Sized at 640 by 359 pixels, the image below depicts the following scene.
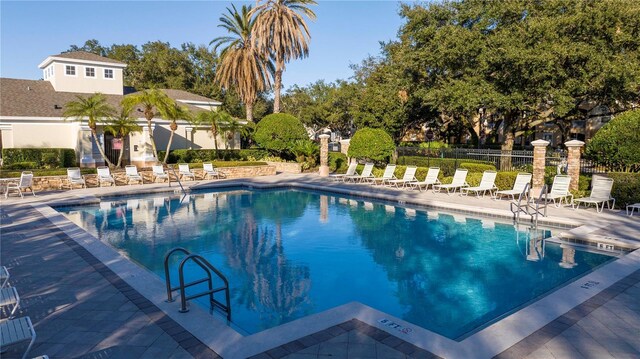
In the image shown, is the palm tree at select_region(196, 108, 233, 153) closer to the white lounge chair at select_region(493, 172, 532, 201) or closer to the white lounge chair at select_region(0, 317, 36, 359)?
the white lounge chair at select_region(493, 172, 532, 201)

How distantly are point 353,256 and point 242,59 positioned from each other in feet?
93.4

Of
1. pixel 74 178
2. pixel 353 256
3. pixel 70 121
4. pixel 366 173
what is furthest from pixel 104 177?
pixel 353 256

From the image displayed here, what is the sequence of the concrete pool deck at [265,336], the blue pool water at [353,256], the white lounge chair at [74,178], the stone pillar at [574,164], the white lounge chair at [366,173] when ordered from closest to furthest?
the concrete pool deck at [265,336] < the blue pool water at [353,256] < the stone pillar at [574,164] < the white lounge chair at [74,178] < the white lounge chair at [366,173]

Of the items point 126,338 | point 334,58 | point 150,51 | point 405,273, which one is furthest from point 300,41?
point 126,338

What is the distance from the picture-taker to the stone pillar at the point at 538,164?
16188mm

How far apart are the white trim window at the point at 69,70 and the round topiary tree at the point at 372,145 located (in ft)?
66.6

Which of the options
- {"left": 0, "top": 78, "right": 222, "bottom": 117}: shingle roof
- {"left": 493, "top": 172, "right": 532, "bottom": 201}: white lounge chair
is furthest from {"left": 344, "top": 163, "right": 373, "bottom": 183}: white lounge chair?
{"left": 0, "top": 78, "right": 222, "bottom": 117}: shingle roof

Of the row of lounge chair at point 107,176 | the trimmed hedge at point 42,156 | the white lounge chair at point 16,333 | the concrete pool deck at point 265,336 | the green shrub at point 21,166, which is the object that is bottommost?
the concrete pool deck at point 265,336

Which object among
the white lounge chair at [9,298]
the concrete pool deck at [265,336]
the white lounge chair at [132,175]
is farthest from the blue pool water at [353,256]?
the white lounge chair at [132,175]

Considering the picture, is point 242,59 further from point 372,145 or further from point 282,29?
point 372,145

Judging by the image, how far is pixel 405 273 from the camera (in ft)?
29.3

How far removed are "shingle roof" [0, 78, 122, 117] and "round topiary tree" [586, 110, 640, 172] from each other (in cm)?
2807

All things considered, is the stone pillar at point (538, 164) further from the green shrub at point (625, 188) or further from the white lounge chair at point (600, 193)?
the green shrub at point (625, 188)

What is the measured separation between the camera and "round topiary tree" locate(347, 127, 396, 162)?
77.6 ft
